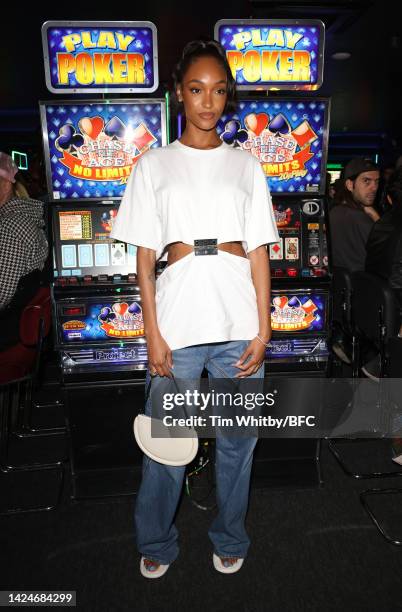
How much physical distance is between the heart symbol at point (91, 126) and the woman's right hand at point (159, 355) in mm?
1052

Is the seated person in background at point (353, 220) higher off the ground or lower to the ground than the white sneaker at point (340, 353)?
higher

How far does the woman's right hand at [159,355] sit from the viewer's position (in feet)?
5.60

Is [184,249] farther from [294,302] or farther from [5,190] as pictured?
[5,190]

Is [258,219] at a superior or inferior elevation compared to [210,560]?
superior

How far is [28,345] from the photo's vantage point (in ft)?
8.52

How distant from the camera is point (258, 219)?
1.77 m

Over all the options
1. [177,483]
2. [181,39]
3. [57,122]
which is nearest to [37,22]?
[181,39]

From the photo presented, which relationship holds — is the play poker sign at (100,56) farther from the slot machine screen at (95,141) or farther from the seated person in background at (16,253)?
→ the seated person in background at (16,253)

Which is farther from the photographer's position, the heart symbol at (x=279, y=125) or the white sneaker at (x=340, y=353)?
the white sneaker at (x=340, y=353)

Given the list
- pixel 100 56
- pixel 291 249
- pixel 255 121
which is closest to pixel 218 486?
pixel 291 249

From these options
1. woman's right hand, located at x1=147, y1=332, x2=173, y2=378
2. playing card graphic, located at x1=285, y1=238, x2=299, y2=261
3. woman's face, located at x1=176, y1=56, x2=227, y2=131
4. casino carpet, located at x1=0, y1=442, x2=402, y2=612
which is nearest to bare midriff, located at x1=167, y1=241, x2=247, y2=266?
woman's right hand, located at x1=147, y1=332, x2=173, y2=378

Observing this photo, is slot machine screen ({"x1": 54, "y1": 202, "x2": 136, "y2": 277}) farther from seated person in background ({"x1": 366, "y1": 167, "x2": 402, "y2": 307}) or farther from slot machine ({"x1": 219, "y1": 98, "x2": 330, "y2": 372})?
seated person in background ({"x1": 366, "y1": 167, "x2": 402, "y2": 307})

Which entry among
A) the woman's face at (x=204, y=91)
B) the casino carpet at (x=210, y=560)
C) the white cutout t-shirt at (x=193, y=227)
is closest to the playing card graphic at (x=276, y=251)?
the white cutout t-shirt at (x=193, y=227)

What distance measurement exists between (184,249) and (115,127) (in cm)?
89
